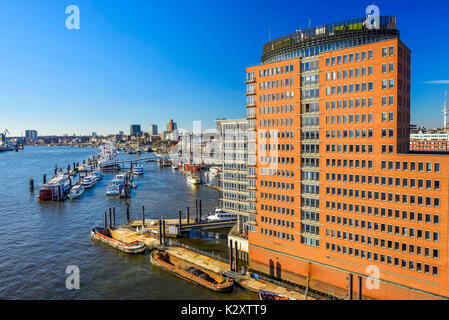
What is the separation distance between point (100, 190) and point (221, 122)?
8968 cm

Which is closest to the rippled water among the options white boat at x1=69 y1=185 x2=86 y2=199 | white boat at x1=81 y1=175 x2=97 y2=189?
white boat at x1=69 y1=185 x2=86 y2=199

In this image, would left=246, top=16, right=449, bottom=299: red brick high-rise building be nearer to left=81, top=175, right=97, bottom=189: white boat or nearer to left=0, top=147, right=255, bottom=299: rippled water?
left=0, top=147, right=255, bottom=299: rippled water

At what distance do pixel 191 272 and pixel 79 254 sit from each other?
2580 cm

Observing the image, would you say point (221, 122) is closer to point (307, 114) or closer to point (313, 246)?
point (307, 114)

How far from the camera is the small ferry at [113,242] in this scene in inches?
2525

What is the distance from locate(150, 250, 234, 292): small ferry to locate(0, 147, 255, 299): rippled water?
94 centimetres

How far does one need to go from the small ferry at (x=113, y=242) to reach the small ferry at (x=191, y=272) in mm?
4587

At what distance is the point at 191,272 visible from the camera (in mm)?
52375

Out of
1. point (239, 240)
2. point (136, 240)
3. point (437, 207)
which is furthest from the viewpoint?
point (136, 240)

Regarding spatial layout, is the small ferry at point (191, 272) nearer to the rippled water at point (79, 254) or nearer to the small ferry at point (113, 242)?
the rippled water at point (79, 254)

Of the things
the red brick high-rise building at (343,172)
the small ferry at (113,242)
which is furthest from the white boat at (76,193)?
the red brick high-rise building at (343,172)

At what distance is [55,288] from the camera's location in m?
50.7

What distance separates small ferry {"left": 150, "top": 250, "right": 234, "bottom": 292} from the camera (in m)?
48.8

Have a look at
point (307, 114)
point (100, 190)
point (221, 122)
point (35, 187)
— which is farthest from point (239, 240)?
point (35, 187)
